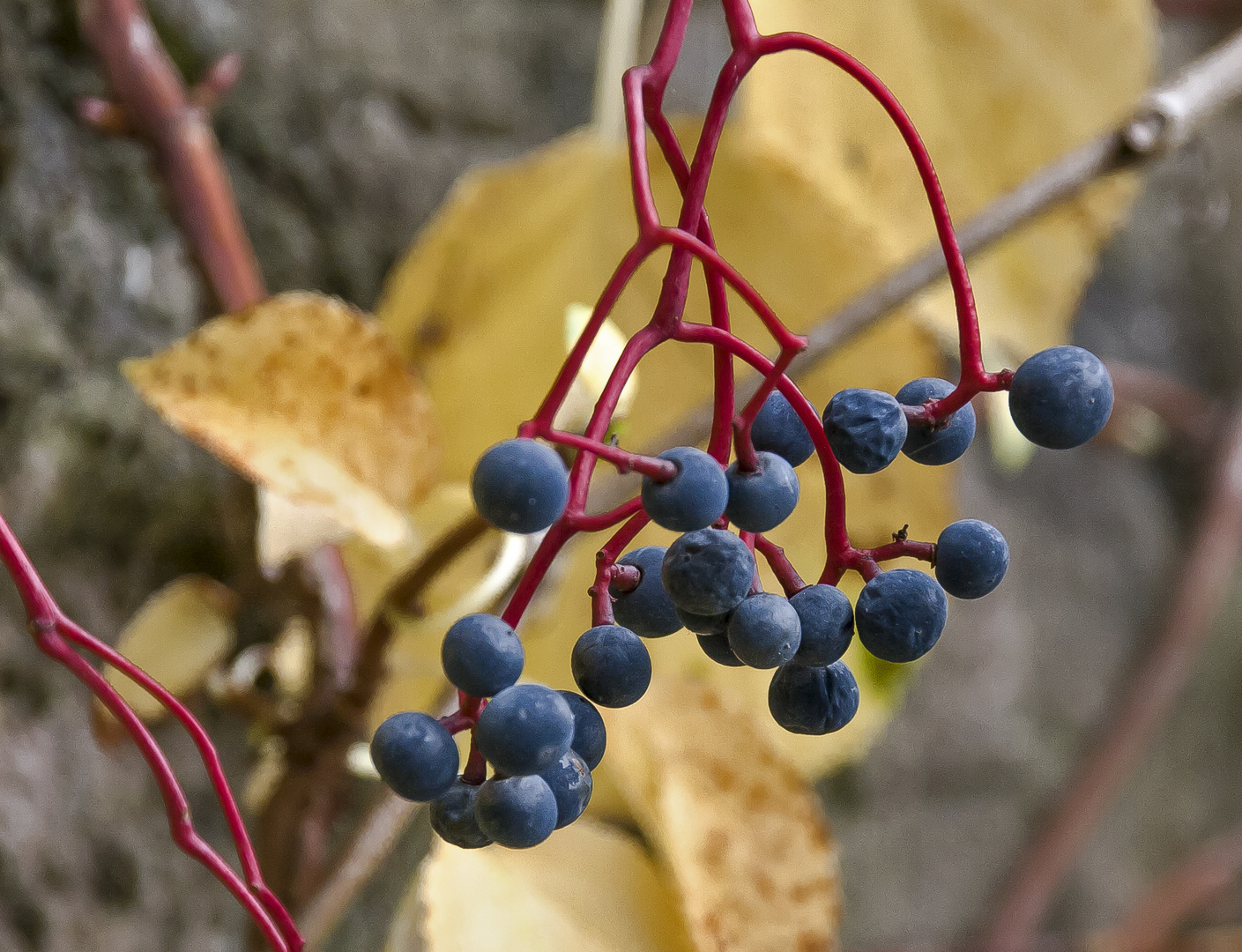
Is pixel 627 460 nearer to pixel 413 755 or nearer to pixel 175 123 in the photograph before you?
pixel 413 755

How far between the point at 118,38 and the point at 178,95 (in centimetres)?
3

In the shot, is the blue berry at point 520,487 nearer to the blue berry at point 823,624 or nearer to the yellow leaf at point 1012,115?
the blue berry at point 823,624

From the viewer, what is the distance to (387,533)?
308 millimetres

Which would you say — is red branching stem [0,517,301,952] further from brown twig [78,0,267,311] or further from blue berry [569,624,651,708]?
brown twig [78,0,267,311]

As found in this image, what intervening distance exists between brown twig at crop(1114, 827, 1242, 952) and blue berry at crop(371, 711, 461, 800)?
2.84 ft

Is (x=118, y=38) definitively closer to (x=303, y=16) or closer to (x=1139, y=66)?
(x=303, y=16)

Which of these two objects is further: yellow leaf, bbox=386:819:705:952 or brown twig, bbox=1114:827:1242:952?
brown twig, bbox=1114:827:1242:952

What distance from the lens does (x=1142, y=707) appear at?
0.82m

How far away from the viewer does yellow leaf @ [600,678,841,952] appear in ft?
1.06

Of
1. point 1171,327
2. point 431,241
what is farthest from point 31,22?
point 1171,327

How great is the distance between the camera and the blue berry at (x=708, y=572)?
16cm

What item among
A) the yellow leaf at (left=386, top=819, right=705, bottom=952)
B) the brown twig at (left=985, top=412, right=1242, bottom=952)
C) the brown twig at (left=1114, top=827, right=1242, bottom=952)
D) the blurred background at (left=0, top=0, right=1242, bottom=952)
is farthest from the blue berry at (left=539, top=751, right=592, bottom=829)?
the brown twig at (left=1114, top=827, right=1242, bottom=952)

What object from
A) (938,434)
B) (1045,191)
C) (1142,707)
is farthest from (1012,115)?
(1142,707)

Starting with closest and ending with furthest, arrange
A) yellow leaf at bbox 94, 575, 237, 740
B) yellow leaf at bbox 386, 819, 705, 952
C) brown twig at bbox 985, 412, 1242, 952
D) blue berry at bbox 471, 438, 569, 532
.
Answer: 1. blue berry at bbox 471, 438, 569, 532
2. yellow leaf at bbox 386, 819, 705, 952
3. yellow leaf at bbox 94, 575, 237, 740
4. brown twig at bbox 985, 412, 1242, 952
